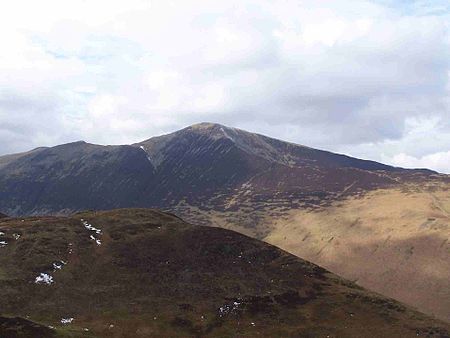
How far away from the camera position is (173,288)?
102375 mm

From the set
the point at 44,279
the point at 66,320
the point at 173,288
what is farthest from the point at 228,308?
the point at 44,279

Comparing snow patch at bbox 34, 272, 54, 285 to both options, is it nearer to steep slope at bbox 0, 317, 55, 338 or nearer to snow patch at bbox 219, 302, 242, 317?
snow patch at bbox 219, 302, 242, 317

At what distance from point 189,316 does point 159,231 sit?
40354mm

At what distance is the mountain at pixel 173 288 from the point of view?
8812cm

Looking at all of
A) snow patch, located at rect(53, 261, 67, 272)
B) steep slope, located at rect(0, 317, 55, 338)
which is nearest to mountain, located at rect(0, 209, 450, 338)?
snow patch, located at rect(53, 261, 67, 272)

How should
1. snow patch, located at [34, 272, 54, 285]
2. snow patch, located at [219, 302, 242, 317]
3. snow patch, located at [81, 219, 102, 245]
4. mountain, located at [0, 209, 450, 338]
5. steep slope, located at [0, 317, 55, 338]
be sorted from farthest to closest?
snow patch, located at [81, 219, 102, 245], snow patch, located at [34, 272, 54, 285], snow patch, located at [219, 302, 242, 317], mountain, located at [0, 209, 450, 338], steep slope, located at [0, 317, 55, 338]

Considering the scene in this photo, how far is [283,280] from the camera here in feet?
362

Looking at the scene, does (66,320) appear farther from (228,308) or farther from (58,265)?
(228,308)

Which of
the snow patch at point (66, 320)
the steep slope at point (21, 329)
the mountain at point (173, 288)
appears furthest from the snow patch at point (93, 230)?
the steep slope at point (21, 329)

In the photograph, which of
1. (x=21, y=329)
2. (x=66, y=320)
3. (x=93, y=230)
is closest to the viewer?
(x=21, y=329)

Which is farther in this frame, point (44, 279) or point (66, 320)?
point (44, 279)

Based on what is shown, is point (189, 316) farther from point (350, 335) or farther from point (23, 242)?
point (23, 242)

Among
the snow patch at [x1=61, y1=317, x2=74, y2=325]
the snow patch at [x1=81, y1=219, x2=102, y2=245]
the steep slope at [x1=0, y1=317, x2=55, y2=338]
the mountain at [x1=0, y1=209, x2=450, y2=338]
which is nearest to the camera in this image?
the steep slope at [x1=0, y1=317, x2=55, y2=338]

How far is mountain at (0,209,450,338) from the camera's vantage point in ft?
289
